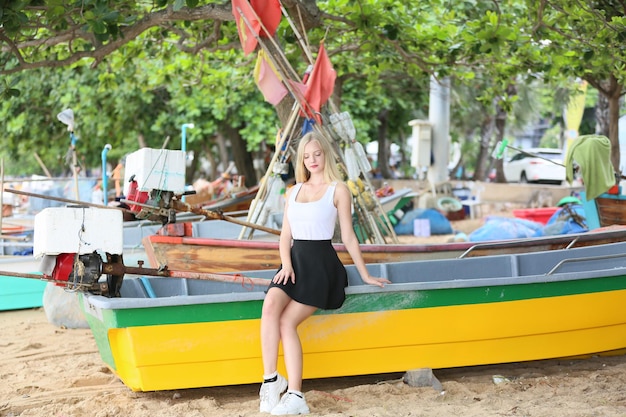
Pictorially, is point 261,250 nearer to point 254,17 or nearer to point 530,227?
point 254,17

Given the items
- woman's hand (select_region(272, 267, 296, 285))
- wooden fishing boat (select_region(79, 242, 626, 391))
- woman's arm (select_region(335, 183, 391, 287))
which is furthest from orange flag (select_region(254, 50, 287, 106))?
woman's hand (select_region(272, 267, 296, 285))

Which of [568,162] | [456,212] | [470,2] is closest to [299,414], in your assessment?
[568,162]

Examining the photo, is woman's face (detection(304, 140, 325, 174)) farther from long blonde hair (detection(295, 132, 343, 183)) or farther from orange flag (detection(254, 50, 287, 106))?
orange flag (detection(254, 50, 287, 106))

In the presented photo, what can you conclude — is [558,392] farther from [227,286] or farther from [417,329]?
[227,286]

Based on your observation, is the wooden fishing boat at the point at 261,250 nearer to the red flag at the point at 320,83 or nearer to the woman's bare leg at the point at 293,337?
the red flag at the point at 320,83

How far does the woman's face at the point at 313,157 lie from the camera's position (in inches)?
205

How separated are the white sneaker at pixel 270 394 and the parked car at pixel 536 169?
22.5 metres

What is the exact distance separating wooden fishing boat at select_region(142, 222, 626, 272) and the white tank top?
76.4 inches

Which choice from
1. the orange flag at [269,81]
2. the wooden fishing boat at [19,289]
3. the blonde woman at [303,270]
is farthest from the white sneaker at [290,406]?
the wooden fishing boat at [19,289]

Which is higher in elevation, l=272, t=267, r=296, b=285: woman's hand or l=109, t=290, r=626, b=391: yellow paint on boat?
l=272, t=267, r=296, b=285: woman's hand

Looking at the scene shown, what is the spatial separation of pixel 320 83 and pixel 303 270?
3.53 metres

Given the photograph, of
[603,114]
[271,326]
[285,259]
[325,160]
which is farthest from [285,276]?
[603,114]

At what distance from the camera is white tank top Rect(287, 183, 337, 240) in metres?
5.09

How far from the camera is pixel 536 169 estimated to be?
90.4 ft
